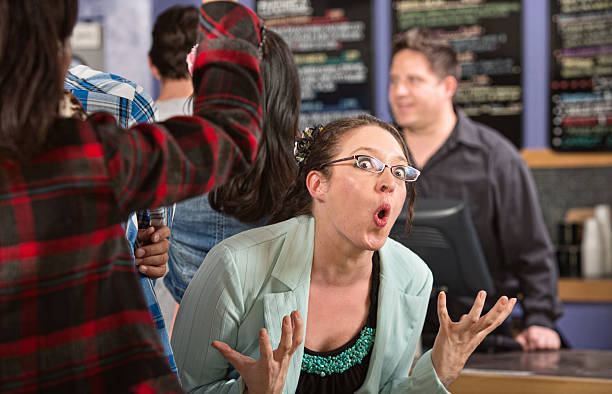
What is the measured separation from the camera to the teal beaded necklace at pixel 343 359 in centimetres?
169

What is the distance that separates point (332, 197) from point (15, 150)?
914mm

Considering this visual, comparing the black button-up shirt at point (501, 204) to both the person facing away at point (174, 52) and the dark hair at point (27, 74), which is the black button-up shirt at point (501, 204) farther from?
the dark hair at point (27, 74)

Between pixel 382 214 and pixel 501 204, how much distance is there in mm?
1772

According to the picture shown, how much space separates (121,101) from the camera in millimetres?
1508

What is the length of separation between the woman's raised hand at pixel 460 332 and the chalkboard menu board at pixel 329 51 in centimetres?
319

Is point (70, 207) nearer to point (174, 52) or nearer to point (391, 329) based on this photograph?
point (391, 329)

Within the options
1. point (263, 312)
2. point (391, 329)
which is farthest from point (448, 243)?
point (263, 312)

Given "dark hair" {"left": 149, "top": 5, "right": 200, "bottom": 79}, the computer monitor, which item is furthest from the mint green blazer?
"dark hair" {"left": 149, "top": 5, "right": 200, "bottom": 79}

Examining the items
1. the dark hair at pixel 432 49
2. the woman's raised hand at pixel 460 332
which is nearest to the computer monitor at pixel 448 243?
the woman's raised hand at pixel 460 332

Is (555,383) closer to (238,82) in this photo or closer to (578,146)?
(238,82)

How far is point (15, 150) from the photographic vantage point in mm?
904

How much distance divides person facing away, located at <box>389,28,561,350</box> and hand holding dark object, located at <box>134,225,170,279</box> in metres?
1.84

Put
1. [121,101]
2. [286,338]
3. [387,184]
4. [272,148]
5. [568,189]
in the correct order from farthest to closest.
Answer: [568,189], [272,148], [387,184], [121,101], [286,338]

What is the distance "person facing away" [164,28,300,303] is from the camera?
183 centimetres
